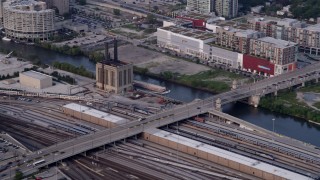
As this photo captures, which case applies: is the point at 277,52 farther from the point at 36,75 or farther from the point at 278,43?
the point at 36,75

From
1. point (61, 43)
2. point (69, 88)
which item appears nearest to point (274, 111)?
point (69, 88)

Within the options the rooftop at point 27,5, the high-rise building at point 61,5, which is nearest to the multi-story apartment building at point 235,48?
the rooftop at point 27,5

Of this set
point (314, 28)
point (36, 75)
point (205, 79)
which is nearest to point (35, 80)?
point (36, 75)

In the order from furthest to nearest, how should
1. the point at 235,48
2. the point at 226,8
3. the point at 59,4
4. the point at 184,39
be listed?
the point at 59,4 < the point at 226,8 < the point at 184,39 < the point at 235,48

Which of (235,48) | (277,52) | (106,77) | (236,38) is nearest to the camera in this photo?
(106,77)

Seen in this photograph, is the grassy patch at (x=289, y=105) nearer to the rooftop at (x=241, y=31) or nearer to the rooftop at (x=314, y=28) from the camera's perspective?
the rooftop at (x=241, y=31)

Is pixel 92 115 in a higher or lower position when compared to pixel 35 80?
lower

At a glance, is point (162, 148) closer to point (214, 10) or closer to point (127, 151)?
point (127, 151)

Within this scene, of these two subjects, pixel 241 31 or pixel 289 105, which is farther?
pixel 241 31
